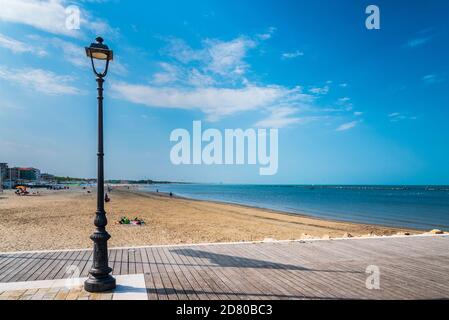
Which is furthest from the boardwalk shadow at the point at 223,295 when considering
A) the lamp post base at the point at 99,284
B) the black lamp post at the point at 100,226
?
the black lamp post at the point at 100,226

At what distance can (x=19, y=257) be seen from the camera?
24.2 feet

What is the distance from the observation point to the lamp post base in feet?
17.0

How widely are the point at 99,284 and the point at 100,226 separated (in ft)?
3.12

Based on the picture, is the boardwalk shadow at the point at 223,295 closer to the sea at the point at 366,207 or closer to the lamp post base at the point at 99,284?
A: the lamp post base at the point at 99,284

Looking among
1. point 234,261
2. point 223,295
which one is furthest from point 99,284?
point 234,261

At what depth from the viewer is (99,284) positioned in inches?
206

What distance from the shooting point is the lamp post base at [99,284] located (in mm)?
5188

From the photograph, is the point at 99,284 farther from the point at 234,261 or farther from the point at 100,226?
the point at 234,261

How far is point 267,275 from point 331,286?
123cm

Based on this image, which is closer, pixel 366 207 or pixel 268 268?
pixel 268 268

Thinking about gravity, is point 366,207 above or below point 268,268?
below

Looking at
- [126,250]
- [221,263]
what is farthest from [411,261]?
[126,250]

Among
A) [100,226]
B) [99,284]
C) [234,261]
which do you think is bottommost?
[234,261]
